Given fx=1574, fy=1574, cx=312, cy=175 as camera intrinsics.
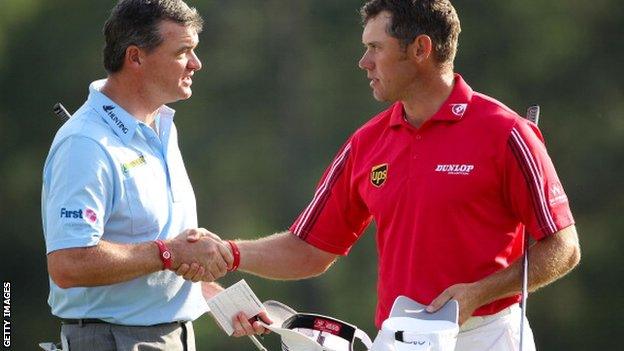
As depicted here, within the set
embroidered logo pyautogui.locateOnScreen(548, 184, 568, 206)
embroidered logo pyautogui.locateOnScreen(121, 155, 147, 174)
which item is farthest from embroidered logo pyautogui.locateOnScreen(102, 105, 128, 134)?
embroidered logo pyautogui.locateOnScreen(548, 184, 568, 206)

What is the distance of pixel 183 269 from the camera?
5.43 m

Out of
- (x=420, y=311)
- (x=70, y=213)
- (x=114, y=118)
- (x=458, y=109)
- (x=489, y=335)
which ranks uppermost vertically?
(x=114, y=118)

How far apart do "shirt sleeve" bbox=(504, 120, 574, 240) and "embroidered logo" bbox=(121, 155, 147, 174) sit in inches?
48.8

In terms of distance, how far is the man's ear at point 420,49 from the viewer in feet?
17.6

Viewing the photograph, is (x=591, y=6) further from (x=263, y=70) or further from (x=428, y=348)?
(x=428, y=348)

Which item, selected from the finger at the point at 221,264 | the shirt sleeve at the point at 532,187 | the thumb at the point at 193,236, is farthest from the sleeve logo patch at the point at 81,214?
the shirt sleeve at the point at 532,187

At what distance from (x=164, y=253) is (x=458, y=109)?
3.61ft

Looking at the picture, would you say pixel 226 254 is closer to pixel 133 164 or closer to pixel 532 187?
pixel 133 164

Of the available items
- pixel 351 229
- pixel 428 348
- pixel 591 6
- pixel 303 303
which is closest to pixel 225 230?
pixel 303 303

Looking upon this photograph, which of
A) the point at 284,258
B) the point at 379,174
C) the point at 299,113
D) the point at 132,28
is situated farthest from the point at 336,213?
the point at 299,113

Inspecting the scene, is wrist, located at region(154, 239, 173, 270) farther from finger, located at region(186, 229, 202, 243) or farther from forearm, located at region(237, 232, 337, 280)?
forearm, located at region(237, 232, 337, 280)

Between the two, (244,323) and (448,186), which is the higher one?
(448,186)

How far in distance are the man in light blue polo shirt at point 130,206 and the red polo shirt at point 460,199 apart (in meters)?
0.71

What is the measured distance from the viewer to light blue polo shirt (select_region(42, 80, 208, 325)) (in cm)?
514
